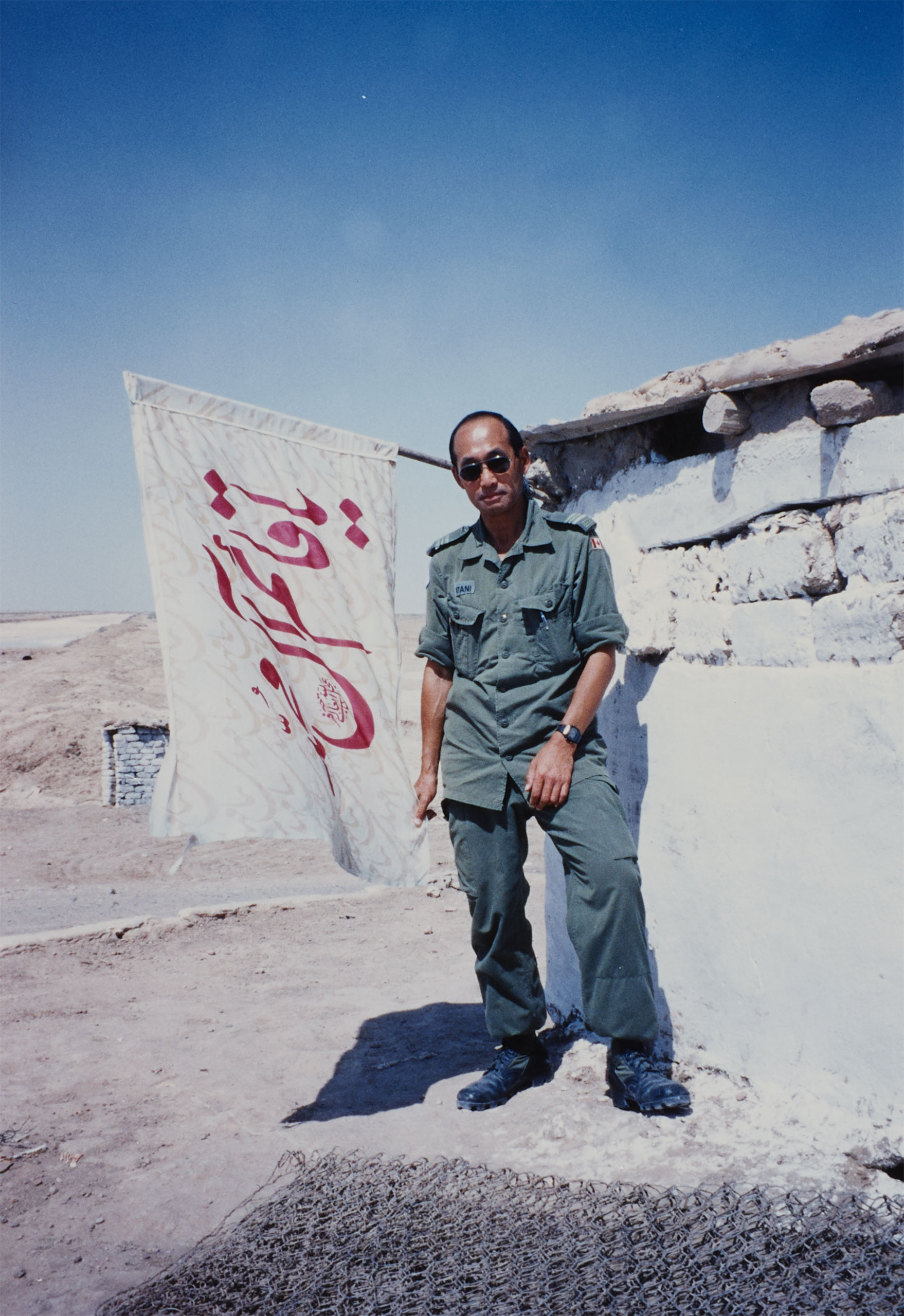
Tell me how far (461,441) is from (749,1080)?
80.9 inches

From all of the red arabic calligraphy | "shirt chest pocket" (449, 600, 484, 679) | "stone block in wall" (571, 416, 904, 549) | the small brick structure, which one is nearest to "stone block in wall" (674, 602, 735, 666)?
"stone block in wall" (571, 416, 904, 549)

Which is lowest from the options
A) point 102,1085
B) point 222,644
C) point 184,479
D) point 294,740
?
point 102,1085

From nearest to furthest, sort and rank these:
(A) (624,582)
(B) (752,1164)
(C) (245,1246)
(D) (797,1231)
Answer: (D) (797,1231)
(C) (245,1246)
(B) (752,1164)
(A) (624,582)

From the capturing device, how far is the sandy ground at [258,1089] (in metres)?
2.25

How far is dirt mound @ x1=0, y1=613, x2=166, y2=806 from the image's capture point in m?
12.6

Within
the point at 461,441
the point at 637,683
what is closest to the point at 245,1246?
the point at 637,683

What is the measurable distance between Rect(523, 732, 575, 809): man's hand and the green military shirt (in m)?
0.08

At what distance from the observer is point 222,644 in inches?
104

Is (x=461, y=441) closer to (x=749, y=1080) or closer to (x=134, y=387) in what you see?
(x=134, y=387)

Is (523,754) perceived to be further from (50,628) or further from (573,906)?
(50,628)

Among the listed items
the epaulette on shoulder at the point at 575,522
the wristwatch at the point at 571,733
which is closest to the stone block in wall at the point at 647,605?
the epaulette on shoulder at the point at 575,522

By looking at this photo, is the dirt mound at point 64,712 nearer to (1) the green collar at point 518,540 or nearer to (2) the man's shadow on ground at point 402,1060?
(2) the man's shadow on ground at point 402,1060

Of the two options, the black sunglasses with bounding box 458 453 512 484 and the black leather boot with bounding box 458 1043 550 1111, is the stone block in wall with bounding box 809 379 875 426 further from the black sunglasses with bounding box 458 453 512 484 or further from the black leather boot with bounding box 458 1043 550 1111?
the black leather boot with bounding box 458 1043 550 1111

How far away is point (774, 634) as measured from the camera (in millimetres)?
2605
